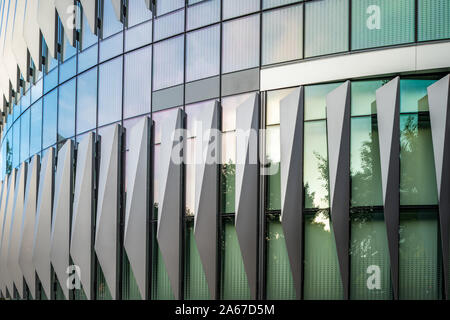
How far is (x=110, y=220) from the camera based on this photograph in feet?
70.2

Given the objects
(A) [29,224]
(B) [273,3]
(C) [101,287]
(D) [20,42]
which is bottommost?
(C) [101,287]

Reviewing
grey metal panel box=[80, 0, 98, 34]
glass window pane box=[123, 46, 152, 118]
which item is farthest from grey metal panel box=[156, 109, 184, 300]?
grey metal panel box=[80, 0, 98, 34]

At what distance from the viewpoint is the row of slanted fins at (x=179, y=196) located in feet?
50.5

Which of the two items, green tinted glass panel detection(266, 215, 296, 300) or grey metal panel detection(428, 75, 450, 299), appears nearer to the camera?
grey metal panel detection(428, 75, 450, 299)

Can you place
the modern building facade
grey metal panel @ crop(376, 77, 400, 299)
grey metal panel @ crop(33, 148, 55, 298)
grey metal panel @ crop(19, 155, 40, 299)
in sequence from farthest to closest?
1. grey metal panel @ crop(19, 155, 40, 299)
2. grey metal panel @ crop(33, 148, 55, 298)
3. the modern building facade
4. grey metal panel @ crop(376, 77, 400, 299)

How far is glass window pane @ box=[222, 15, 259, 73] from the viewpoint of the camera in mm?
18328

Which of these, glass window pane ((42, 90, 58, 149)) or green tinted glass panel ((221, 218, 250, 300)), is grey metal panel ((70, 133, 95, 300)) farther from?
green tinted glass panel ((221, 218, 250, 300))

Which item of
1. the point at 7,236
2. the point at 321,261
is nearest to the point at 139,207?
the point at 321,261

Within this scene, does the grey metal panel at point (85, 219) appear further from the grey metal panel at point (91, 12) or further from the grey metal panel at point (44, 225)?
the grey metal panel at point (91, 12)

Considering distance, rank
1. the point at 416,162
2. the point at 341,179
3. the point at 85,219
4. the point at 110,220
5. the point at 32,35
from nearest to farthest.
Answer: the point at 416,162
the point at 341,179
the point at 110,220
the point at 85,219
the point at 32,35

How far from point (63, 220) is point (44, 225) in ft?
6.33

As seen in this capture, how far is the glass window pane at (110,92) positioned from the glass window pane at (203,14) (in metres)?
3.91

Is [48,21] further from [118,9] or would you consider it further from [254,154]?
[254,154]

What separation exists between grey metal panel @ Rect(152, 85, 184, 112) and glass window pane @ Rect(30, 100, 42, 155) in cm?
986
